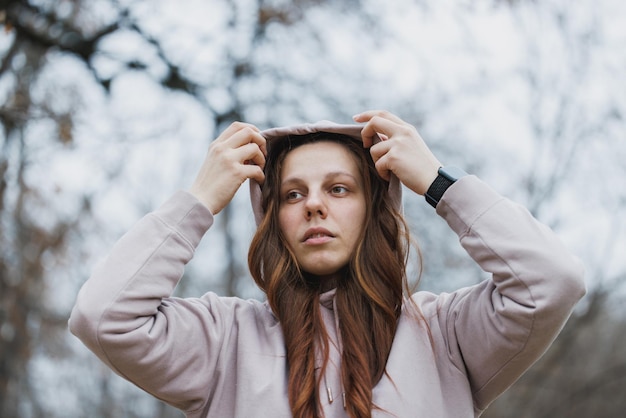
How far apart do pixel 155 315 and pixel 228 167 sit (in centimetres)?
48

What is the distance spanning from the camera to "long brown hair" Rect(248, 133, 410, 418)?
2234 millimetres

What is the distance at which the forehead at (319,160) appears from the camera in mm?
2518

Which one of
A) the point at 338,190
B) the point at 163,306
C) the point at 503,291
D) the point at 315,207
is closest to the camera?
the point at 503,291

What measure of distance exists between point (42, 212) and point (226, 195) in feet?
22.7

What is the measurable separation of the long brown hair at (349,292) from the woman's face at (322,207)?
0.10 ft

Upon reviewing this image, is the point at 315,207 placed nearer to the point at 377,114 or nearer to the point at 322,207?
the point at 322,207

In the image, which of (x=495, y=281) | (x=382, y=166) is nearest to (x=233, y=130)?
(x=382, y=166)

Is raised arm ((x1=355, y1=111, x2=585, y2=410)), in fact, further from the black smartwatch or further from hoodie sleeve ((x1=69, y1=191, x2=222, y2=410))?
hoodie sleeve ((x1=69, y1=191, x2=222, y2=410))

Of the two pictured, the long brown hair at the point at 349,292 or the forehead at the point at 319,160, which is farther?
the forehead at the point at 319,160

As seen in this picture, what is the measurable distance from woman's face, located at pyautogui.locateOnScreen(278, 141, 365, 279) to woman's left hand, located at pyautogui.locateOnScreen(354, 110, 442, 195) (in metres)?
0.12

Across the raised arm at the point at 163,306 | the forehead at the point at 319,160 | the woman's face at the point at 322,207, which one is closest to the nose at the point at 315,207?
the woman's face at the point at 322,207

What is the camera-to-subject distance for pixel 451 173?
2311 millimetres

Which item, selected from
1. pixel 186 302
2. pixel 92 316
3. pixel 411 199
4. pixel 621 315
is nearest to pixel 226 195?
pixel 186 302

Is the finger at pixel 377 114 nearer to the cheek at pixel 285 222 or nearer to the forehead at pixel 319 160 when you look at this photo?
the forehead at pixel 319 160
